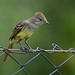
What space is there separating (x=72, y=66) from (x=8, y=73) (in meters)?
1.06

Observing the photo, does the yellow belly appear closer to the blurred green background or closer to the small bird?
the small bird

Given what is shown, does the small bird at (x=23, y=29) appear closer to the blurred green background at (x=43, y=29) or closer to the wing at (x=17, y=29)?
the wing at (x=17, y=29)

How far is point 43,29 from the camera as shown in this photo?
8.32 metres

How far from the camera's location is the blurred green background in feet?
22.6

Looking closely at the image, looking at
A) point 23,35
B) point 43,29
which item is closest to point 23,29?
point 23,35

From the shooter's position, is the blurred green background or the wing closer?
the wing

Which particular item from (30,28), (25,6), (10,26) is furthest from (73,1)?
(30,28)

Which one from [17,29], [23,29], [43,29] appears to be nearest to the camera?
[17,29]

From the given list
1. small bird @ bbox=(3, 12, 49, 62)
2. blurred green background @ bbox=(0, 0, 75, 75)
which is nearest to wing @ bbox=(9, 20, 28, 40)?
small bird @ bbox=(3, 12, 49, 62)

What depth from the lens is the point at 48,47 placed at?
759cm

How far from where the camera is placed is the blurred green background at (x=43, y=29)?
6895mm

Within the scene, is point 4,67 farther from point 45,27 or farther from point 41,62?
point 45,27

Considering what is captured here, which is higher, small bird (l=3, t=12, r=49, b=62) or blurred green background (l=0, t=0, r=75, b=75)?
blurred green background (l=0, t=0, r=75, b=75)

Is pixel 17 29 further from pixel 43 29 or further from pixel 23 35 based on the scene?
pixel 43 29
